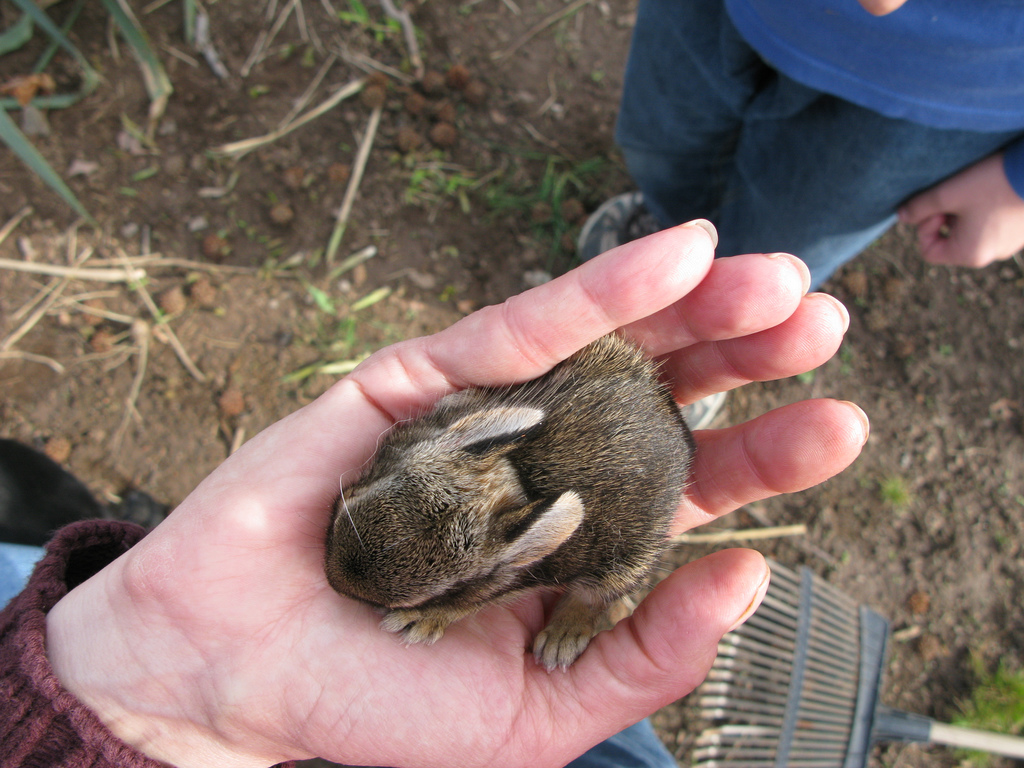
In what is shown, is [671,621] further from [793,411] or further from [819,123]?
[819,123]

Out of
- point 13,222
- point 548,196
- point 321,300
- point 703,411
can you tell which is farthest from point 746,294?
point 13,222

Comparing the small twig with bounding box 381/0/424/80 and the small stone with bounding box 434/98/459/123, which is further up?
the small twig with bounding box 381/0/424/80

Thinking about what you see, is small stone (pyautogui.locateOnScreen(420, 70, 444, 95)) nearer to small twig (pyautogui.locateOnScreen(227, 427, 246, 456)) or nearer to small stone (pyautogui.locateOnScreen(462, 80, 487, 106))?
small stone (pyautogui.locateOnScreen(462, 80, 487, 106))

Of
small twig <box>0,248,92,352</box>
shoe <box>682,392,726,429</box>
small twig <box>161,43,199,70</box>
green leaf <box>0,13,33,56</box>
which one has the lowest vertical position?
shoe <box>682,392,726,429</box>

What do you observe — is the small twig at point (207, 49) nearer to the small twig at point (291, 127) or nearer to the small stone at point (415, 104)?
the small twig at point (291, 127)

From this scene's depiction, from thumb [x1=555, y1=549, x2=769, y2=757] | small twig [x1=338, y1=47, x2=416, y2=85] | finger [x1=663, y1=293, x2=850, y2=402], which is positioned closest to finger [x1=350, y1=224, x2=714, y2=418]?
finger [x1=663, y1=293, x2=850, y2=402]

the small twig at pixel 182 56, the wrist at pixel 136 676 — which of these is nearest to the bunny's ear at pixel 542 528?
the wrist at pixel 136 676
